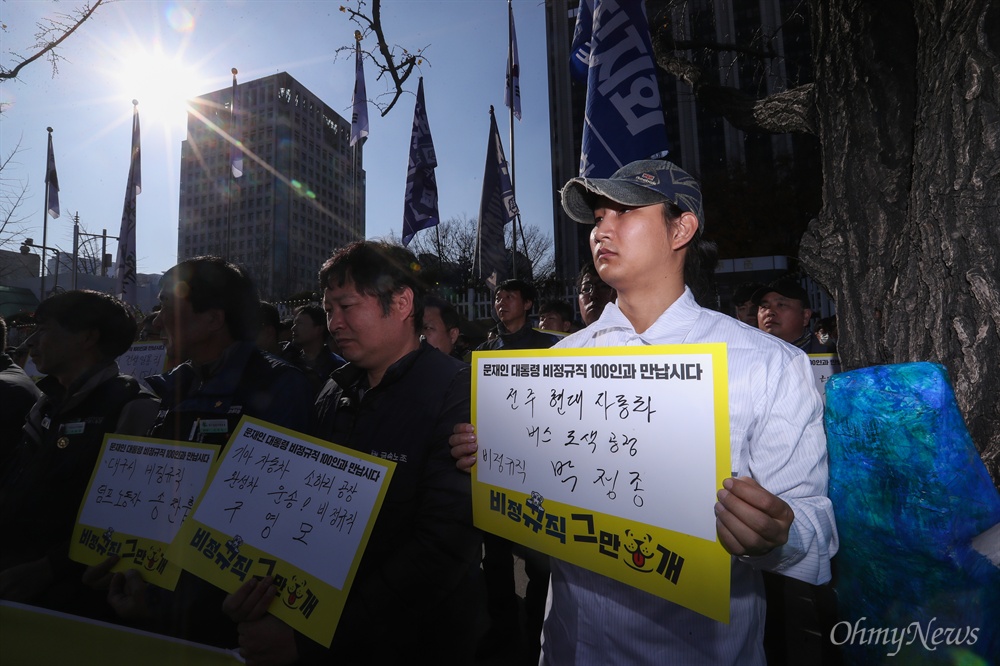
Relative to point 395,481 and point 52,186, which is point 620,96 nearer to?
point 395,481

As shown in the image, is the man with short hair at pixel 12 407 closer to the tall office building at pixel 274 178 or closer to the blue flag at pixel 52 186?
the blue flag at pixel 52 186

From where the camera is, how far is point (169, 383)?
2434mm

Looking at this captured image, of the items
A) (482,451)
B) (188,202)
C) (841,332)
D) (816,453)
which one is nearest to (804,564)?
(816,453)

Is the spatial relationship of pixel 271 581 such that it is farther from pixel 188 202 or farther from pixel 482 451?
pixel 188 202

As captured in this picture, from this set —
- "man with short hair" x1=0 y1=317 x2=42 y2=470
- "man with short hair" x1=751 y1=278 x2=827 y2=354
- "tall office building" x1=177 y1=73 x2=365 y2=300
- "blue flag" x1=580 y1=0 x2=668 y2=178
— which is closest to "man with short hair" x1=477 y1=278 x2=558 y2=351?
"blue flag" x1=580 y1=0 x2=668 y2=178

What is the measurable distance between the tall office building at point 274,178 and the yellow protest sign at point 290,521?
6745 cm

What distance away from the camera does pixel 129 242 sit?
37.0ft

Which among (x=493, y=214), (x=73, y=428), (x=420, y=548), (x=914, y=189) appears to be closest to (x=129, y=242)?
(x=493, y=214)

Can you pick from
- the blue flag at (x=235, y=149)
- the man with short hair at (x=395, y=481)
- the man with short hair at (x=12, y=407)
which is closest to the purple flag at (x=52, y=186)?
the blue flag at (x=235, y=149)

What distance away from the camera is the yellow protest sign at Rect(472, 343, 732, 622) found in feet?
3.53

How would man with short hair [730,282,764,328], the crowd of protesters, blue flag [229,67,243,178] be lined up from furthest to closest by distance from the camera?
1. blue flag [229,67,243,178]
2. man with short hair [730,282,764,328]
3. the crowd of protesters

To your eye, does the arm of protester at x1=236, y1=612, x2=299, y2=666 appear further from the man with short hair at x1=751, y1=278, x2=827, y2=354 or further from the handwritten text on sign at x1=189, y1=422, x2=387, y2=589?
the man with short hair at x1=751, y1=278, x2=827, y2=354

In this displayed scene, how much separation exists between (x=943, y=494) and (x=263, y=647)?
1750 millimetres

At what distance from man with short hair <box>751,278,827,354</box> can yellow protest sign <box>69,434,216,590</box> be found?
4226mm
